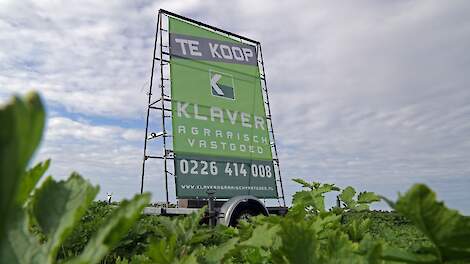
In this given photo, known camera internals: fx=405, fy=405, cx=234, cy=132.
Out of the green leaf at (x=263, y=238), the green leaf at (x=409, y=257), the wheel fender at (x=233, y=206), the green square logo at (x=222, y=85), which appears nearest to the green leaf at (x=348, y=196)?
the green leaf at (x=263, y=238)

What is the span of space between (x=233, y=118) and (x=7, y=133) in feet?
29.4

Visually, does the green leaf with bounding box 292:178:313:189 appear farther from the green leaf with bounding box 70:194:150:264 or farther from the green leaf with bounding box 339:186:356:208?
the green leaf with bounding box 70:194:150:264

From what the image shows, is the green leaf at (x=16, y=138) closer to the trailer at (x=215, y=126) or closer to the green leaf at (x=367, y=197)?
the green leaf at (x=367, y=197)

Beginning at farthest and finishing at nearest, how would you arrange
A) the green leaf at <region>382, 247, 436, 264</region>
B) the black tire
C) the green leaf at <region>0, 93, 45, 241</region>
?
1. the black tire
2. the green leaf at <region>382, 247, 436, 264</region>
3. the green leaf at <region>0, 93, 45, 241</region>

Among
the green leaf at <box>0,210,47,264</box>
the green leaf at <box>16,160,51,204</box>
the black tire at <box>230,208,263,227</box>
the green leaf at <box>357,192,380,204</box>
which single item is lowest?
the green leaf at <box>0,210,47,264</box>

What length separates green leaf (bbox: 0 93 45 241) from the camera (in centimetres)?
18

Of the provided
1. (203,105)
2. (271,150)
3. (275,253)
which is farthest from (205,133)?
(275,253)

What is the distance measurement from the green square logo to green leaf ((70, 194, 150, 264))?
340 inches

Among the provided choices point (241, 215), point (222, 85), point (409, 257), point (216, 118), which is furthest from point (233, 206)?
point (409, 257)

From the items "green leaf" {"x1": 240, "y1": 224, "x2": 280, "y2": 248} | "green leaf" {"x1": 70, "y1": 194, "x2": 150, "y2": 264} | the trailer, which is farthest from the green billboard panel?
"green leaf" {"x1": 70, "y1": 194, "x2": 150, "y2": 264}

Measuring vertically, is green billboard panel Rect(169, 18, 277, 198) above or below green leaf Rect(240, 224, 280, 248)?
above

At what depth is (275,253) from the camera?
534 millimetres

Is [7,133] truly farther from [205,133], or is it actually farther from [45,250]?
[205,133]

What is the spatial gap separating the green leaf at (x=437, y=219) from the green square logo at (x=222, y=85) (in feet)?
28.1
